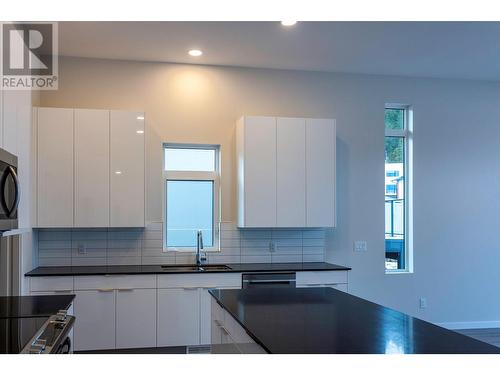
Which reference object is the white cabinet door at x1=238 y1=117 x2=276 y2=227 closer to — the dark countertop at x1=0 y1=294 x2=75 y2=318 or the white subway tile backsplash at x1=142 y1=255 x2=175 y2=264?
the white subway tile backsplash at x1=142 y1=255 x2=175 y2=264

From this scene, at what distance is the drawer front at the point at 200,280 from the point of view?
4.53m

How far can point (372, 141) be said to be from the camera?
18.5ft

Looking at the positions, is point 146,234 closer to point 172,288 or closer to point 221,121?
point 172,288

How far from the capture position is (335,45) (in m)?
4.66

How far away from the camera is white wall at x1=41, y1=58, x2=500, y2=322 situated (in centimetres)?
513

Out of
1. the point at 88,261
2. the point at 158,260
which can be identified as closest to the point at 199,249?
the point at 158,260

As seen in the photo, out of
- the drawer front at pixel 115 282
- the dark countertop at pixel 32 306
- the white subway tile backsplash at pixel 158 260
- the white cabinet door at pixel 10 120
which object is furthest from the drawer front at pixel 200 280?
the white cabinet door at pixel 10 120

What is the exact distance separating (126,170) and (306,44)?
207cm

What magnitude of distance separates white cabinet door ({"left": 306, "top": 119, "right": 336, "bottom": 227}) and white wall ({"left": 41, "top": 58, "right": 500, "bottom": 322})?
44cm

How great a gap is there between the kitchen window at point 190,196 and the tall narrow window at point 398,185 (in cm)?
203

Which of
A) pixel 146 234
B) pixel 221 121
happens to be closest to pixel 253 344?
pixel 146 234

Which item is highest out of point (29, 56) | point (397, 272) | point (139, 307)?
point (29, 56)

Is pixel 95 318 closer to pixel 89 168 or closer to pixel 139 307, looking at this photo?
pixel 139 307
